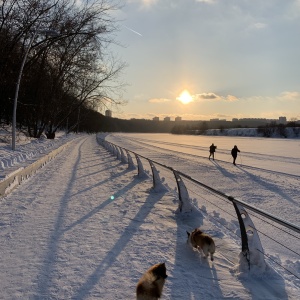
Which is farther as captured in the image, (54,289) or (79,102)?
(79,102)

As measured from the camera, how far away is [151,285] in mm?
3254

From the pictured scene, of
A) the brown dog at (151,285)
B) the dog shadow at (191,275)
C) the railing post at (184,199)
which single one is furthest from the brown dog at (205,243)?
the railing post at (184,199)

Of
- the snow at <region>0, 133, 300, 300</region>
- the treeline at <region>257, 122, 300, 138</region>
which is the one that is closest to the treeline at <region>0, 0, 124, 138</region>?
the snow at <region>0, 133, 300, 300</region>

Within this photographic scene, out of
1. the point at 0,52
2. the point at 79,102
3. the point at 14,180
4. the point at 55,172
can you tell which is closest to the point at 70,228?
the point at 14,180

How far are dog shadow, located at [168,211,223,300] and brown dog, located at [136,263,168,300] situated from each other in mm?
479

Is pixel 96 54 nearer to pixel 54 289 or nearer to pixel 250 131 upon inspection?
pixel 54 289

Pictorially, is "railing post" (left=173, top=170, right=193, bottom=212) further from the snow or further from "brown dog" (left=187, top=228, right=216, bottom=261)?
"brown dog" (left=187, top=228, right=216, bottom=261)

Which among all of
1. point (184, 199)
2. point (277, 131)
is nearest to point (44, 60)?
point (184, 199)

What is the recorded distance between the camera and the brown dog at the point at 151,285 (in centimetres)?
319

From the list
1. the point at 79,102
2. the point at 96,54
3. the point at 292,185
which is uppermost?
the point at 96,54

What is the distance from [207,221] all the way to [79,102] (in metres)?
34.7

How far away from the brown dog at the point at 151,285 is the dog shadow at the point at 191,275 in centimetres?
48

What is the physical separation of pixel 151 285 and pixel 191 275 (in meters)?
1.24

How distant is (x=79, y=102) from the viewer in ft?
130
